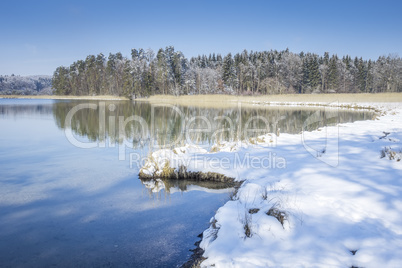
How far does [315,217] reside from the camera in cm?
385

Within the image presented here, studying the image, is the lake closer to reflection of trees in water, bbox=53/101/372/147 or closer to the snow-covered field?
the snow-covered field

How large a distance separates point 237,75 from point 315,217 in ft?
241

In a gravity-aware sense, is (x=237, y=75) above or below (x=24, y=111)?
above

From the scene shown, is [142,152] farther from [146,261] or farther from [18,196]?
[146,261]

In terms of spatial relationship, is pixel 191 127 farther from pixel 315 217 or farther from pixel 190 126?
pixel 315 217

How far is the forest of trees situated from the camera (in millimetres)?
64062

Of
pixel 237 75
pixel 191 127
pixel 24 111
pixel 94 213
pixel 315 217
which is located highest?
pixel 237 75

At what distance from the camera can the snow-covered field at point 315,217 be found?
307cm

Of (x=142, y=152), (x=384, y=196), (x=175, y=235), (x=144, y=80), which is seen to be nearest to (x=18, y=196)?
(x=175, y=235)

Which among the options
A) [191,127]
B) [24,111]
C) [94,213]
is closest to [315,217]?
[94,213]

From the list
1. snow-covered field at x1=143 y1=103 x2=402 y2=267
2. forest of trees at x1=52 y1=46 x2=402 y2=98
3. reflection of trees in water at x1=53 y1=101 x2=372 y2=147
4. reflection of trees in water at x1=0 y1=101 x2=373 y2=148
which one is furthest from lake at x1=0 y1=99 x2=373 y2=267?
forest of trees at x1=52 y1=46 x2=402 y2=98

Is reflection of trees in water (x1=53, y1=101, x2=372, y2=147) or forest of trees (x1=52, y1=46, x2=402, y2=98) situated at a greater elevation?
forest of trees (x1=52, y1=46, x2=402, y2=98)

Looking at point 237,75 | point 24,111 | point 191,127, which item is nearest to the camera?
point 191,127

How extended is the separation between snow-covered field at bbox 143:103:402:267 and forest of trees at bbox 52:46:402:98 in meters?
57.8
